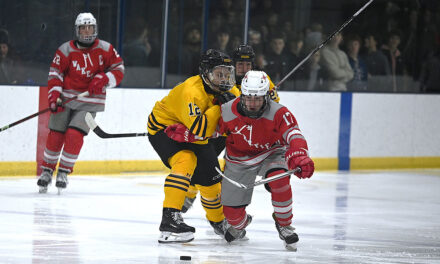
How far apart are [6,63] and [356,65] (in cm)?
370

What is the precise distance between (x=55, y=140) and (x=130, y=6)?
2.35 meters

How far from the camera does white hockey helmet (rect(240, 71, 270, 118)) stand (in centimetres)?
500

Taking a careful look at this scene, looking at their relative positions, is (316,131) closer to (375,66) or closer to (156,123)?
Result: (375,66)

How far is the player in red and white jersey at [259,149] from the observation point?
5004 millimetres

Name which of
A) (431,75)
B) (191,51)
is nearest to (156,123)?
(191,51)

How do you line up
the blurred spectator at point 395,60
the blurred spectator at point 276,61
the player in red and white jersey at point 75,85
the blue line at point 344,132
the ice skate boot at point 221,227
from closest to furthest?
1. the ice skate boot at point 221,227
2. the player in red and white jersey at point 75,85
3. the blue line at point 344,132
4. the blurred spectator at point 276,61
5. the blurred spectator at point 395,60

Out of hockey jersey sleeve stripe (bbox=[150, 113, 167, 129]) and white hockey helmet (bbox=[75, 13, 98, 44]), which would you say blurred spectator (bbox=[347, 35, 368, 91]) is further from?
hockey jersey sleeve stripe (bbox=[150, 113, 167, 129])

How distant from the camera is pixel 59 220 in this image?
608 cm

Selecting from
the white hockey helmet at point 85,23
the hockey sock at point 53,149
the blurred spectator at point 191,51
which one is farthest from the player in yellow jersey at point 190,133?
the blurred spectator at point 191,51

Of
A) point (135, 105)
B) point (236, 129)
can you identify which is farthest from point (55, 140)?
point (236, 129)

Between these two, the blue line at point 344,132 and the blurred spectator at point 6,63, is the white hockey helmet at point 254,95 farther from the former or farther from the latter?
the blue line at point 344,132

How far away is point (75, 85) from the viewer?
7.41m

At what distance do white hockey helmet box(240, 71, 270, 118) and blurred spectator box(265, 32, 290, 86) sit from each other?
492cm

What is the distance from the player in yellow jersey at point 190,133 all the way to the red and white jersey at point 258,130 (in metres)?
0.09
